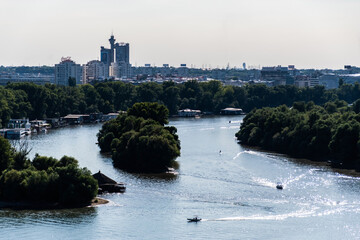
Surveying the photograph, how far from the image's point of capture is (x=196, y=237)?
3291 centimetres

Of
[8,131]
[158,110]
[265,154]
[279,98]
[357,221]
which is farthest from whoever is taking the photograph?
[279,98]

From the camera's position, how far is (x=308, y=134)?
59594mm

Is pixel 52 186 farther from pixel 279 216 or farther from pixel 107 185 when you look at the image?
pixel 279 216

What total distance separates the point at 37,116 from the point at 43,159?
52.6m

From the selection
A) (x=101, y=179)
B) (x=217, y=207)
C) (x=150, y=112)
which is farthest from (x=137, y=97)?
(x=217, y=207)

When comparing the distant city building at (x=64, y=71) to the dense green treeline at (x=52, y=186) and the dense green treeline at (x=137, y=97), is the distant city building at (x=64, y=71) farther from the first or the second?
the dense green treeline at (x=52, y=186)

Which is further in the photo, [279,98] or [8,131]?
[279,98]

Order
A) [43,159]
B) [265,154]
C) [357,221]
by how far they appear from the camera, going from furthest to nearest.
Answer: [265,154] → [43,159] → [357,221]

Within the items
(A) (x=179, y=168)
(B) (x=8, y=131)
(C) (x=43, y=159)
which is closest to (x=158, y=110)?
(A) (x=179, y=168)

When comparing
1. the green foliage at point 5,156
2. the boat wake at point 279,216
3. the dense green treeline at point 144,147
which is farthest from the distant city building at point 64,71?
the boat wake at point 279,216

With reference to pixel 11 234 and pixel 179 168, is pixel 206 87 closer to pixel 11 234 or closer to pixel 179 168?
pixel 179 168

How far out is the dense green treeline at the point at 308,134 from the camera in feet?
175

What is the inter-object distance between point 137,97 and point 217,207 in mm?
77865

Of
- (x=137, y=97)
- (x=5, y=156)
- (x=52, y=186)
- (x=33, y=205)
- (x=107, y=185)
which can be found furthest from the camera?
(x=137, y=97)
